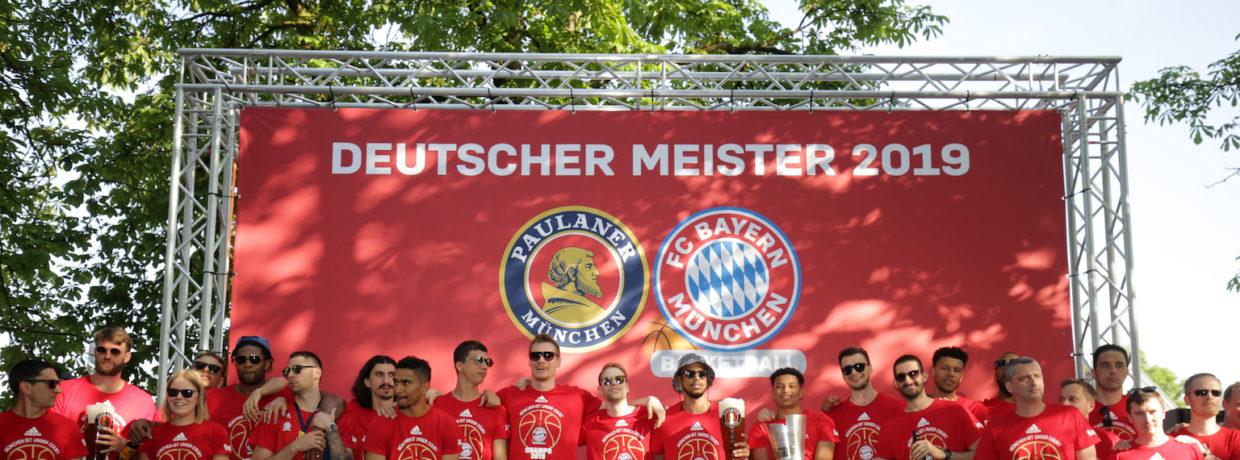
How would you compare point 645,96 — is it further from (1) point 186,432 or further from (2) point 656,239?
(1) point 186,432

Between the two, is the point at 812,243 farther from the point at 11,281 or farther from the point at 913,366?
the point at 11,281

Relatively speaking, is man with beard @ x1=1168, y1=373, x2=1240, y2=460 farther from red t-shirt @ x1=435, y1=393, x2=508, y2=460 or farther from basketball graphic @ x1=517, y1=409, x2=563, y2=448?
red t-shirt @ x1=435, y1=393, x2=508, y2=460

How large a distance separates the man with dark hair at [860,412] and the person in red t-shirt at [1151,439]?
1208 mm

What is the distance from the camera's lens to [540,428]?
6305 millimetres

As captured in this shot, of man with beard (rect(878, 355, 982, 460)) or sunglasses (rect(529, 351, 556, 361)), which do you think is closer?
man with beard (rect(878, 355, 982, 460))

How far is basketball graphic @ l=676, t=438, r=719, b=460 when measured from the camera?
602 cm

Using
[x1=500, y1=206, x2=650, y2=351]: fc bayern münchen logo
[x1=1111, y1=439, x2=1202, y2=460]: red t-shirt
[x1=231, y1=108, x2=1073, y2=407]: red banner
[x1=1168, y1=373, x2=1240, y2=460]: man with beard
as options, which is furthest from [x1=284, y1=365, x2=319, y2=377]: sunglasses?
[x1=1168, y1=373, x2=1240, y2=460]: man with beard

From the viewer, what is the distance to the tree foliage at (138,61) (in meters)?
11.4

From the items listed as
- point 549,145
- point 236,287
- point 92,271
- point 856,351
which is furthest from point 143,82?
point 856,351

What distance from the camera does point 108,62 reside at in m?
13.0

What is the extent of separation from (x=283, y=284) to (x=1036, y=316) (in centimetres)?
602

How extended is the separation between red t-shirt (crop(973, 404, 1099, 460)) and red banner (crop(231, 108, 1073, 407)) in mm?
3011

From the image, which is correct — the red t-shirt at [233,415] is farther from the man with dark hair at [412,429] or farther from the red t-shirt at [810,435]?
the red t-shirt at [810,435]

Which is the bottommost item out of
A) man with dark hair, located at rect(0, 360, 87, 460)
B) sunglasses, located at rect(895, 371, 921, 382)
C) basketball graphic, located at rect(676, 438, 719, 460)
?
basketball graphic, located at rect(676, 438, 719, 460)
